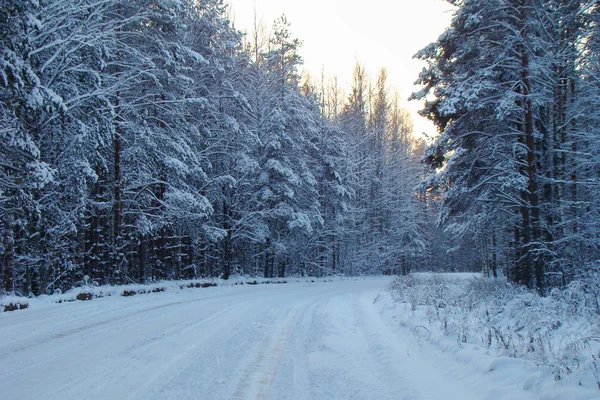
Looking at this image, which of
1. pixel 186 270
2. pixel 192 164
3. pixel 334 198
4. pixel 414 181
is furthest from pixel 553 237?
pixel 414 181

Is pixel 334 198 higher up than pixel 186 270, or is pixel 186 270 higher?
pixel 334 198

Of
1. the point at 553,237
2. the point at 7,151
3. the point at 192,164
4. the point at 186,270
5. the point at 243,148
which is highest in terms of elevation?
the point at 243,148

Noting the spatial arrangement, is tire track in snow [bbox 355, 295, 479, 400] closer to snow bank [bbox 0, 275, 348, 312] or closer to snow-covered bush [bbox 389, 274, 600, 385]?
snow-covered bush [bbox 389, 274, 600, 385]

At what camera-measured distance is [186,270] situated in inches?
802

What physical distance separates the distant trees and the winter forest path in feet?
23.1

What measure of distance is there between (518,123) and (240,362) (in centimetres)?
1221

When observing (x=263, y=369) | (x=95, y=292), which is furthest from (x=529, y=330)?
(x=95, y=292)

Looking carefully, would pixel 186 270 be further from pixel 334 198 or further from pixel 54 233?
pixel 334 198

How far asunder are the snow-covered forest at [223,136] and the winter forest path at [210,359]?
4.82 m

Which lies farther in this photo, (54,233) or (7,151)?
(54,233)

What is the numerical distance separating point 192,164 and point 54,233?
21.7 feet

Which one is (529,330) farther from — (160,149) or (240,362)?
(160,149)

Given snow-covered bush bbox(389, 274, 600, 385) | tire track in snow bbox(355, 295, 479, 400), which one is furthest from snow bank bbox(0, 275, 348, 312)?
snow-covered bush bbox(389, 274, 600, 385)

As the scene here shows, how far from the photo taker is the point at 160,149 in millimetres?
15711
